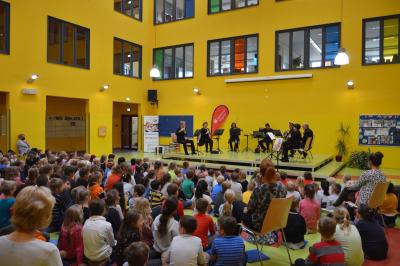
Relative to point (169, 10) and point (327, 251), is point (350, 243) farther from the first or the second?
point (169, 10)

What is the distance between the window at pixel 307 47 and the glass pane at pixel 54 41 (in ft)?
29.8

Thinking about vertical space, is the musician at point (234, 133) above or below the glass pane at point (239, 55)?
below

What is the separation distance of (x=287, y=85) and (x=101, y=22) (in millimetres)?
8687

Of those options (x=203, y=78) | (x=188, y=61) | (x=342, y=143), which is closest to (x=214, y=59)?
(x=203, y=78)

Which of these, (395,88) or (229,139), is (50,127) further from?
(395,88)

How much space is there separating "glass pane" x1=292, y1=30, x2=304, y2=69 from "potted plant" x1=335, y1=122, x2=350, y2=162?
3086 millimetres

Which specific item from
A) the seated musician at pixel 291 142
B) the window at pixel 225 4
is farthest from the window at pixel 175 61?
the seated musician at pixel 291 142

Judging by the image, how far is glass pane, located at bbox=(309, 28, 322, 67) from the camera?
515 inches

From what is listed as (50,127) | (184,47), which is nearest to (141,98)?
(184,47)

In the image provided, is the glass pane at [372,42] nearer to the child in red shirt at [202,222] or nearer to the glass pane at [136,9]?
the glass pane at [136,9]

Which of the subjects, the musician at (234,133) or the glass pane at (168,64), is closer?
the musician at (234,133)

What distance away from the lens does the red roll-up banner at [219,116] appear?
15.1 metres

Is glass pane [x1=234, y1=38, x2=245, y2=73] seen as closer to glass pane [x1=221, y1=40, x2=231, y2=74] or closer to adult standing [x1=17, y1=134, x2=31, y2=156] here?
glass pane [x1=221, y1=40, x2=231, y2=74]

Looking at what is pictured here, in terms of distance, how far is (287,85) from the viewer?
13.5m
